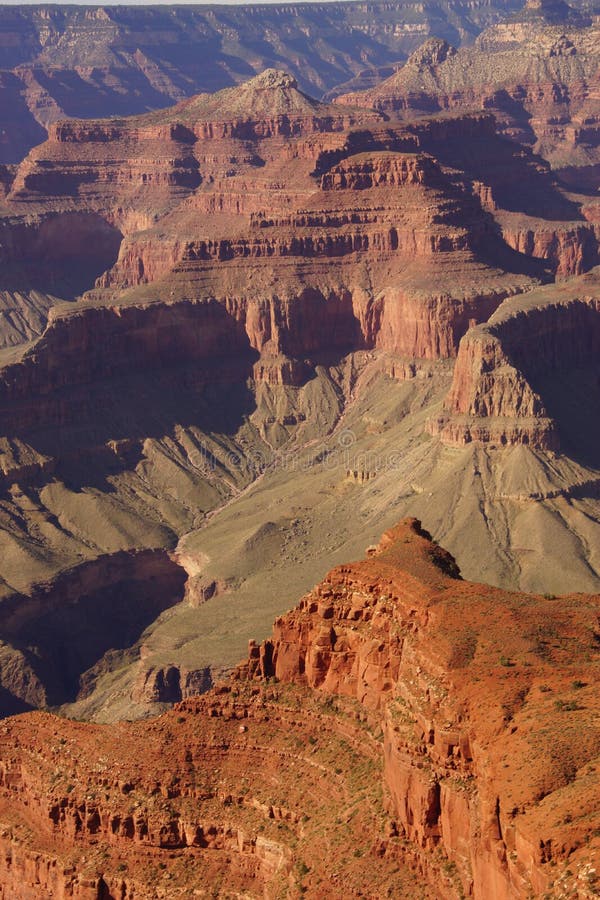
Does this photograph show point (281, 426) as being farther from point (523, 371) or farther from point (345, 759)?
point (345, 759)

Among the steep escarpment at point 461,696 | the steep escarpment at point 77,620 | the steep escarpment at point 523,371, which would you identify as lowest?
the steep escarpment at point 461,696

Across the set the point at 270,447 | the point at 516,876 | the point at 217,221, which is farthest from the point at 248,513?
the point at 516,876

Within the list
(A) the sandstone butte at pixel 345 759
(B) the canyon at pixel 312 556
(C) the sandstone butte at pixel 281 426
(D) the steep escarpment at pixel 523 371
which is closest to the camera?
(A) the sandstone butte at pixel 345 759

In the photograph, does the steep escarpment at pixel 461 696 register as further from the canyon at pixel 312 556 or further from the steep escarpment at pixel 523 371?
the steep escarpment at pixel 523 371

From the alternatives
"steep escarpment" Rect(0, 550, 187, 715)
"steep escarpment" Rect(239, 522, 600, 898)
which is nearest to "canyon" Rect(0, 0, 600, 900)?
"steep escarpment" Rect(239, 522, 600, 898)

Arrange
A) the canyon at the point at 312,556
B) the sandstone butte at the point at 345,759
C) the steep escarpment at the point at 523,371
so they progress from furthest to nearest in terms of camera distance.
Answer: the steep escarpment at the point at 523,371 → the canyon at the point at 312,556 → the sandstone butte at the point at 345,759

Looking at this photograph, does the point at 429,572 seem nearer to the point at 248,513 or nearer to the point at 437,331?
the point at 248,513

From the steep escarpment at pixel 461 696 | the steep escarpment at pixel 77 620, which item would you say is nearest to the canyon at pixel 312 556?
the steep escarpment at pixel 461 696

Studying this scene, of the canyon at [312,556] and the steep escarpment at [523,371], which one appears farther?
the steep escarpment at [523,371]
